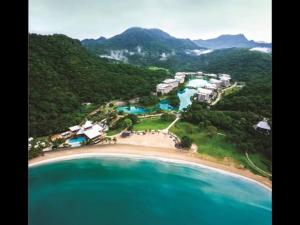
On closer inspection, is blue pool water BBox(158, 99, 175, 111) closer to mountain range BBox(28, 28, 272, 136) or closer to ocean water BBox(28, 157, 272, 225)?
mountain range BBox(28, 28, 272, 136)

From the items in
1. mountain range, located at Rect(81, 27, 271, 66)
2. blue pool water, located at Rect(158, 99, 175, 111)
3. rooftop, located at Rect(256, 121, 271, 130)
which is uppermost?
mountain range, located at Rect(81, 27, 271, 66)

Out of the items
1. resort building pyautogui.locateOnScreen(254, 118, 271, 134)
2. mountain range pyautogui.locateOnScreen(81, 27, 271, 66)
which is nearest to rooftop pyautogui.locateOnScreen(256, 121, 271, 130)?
resort building pyautogui.locateOnScreen(254, 118, 271, 134)

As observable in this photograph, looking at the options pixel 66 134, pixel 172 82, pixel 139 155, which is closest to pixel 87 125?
pixel 66 134

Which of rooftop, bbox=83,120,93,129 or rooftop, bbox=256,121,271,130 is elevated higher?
rooftop, bbox=256,121,271,130

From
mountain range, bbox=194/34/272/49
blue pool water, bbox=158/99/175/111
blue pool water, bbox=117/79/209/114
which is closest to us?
blue pool water, bbox=117/79/209/114
